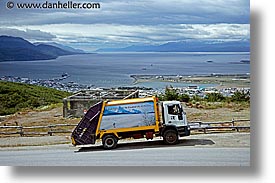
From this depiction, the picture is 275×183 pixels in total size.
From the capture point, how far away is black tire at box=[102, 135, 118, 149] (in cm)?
383

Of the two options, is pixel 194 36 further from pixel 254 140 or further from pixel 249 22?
pixel 254 140

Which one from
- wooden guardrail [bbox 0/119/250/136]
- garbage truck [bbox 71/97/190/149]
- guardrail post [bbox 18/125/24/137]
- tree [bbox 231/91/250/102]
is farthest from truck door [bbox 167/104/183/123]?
guardrail post [bbox 18/125/24/137]

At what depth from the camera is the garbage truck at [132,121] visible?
149 inches

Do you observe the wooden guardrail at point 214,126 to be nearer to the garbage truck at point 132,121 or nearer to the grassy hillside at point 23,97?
the garbage truck at point 132,121

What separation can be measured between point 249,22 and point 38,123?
5.29ft

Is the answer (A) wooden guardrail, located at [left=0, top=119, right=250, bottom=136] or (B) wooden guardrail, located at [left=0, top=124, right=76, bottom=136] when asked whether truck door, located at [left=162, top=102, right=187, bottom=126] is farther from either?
(B) wooden guardrail, located at [left=0, top=124, right=76, bottom=136]

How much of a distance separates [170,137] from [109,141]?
42 centimetres

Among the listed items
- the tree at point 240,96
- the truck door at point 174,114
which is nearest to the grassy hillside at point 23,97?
the truck door at point 174,114

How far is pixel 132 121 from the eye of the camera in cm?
380

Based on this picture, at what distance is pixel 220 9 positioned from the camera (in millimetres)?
3846

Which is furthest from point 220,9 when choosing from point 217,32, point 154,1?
point 154,1

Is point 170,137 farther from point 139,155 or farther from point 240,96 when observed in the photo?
point 240,96

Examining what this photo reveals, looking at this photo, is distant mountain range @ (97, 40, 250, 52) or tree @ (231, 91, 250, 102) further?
distant mountain range @ (97, 40, 250, 52)

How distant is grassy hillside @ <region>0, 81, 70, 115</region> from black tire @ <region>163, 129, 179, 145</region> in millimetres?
740
